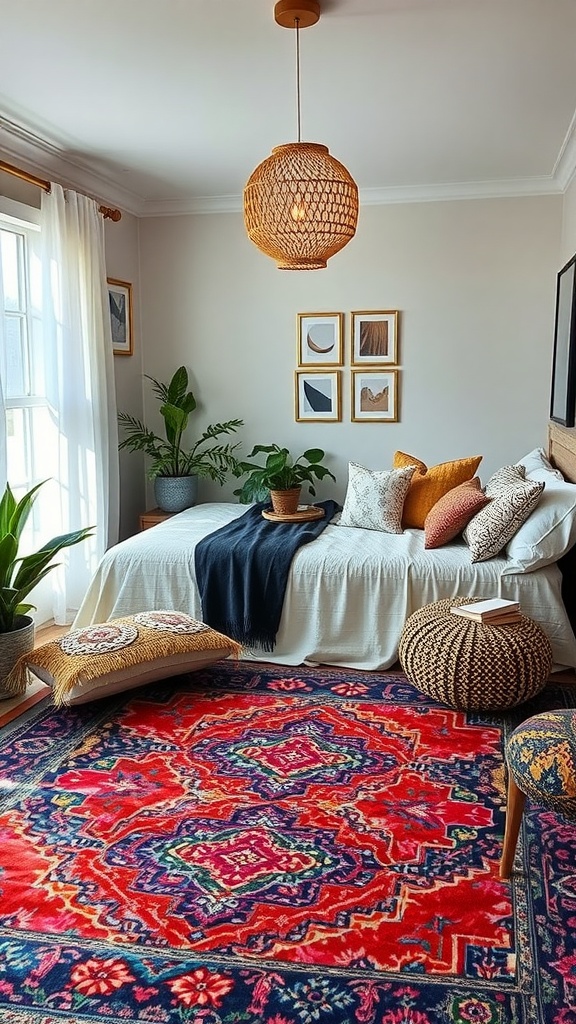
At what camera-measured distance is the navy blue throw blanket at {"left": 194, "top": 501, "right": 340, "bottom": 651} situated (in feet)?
12.7

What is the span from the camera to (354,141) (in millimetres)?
4203

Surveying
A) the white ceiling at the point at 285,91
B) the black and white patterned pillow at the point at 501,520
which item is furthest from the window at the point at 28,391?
the black and white patterned pillow at the point at 501,520

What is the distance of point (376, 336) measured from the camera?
211 inches

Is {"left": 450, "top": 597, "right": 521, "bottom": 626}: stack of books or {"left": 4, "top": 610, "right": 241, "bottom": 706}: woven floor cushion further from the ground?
{"left": 450, "top": 597, "right": 521, "bottom": 626}: stack of books

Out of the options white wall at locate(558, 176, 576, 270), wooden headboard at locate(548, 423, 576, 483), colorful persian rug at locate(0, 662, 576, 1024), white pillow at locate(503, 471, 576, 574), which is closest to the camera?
colorful persian rug at locate(0, 662, 576, 1024)

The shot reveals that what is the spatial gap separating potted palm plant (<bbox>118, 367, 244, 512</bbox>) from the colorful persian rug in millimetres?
2271

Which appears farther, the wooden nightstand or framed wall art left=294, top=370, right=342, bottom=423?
framed wall art left=294, top=370, right=342, bottom=423

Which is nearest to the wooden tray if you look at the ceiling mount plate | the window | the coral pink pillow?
the coral pink pillow

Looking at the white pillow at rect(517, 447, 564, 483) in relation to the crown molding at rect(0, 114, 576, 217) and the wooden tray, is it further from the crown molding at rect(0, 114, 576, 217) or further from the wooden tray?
the crown molding at rect(0, 114, 576, 217)

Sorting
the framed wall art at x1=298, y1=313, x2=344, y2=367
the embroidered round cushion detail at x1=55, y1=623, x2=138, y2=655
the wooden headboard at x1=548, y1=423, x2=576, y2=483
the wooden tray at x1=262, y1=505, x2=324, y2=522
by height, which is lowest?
the embroidered round cushion detail at x1=55, y1=623, x2=138, y2=655

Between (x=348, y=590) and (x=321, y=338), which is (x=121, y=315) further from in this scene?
(x=348, y=590)

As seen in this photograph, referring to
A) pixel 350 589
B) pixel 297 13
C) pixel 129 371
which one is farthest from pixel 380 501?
pixel 297 13

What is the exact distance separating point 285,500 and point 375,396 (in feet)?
3.95

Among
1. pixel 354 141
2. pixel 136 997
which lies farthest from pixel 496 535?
pixel 136 997
